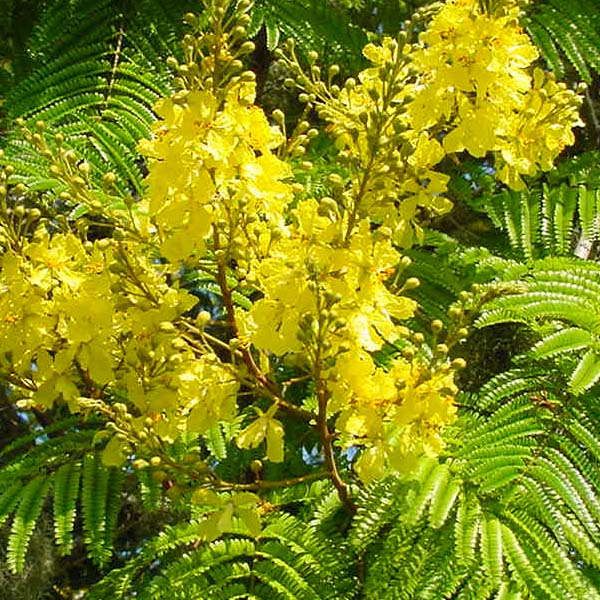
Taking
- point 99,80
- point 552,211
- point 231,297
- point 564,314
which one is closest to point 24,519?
point 231,297

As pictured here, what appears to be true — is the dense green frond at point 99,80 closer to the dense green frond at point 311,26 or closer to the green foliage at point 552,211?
the dense green frond at point 311,26

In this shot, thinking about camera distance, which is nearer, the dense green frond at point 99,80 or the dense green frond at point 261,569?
the dense green frond at point 261,569

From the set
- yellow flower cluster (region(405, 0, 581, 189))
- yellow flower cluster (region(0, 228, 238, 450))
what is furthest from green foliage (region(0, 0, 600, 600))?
yellow flower cluster (region(405, 0, 581, 189))

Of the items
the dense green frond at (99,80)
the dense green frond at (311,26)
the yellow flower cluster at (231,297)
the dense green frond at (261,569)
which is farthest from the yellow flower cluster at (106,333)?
the dense green frond at (311,26)

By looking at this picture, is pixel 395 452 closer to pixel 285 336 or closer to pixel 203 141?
pixel 285 336

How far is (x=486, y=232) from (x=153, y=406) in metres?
1.64

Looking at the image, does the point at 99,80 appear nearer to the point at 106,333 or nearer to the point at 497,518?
the point at 106,333

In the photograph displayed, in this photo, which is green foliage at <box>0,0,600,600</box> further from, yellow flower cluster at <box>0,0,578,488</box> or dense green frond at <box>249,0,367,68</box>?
yellow flower cluster at <box>0,0,578,488</box>

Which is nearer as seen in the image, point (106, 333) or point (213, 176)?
point (213, 176)

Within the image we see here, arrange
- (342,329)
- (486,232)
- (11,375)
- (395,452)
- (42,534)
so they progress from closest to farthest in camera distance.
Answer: (342,329)
(395,452)
(11,375)
(486,232)
(42,534)

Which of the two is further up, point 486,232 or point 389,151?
point 486,232

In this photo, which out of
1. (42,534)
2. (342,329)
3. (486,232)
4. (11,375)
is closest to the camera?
(342,329)

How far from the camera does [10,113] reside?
2.60 m

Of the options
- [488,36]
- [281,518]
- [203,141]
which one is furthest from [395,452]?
[488,36]
